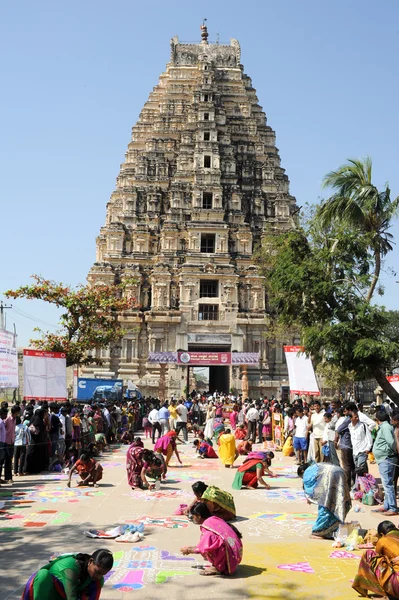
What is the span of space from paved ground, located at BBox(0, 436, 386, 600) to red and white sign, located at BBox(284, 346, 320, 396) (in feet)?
13.7

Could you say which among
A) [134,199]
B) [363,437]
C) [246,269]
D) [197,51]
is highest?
[197,51]

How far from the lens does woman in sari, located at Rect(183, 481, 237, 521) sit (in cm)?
877

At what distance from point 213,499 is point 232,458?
724cm

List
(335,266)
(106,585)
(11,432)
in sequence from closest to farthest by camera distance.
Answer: (106,585) → (11,432) → (335,266)

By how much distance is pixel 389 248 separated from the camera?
19.5 metres

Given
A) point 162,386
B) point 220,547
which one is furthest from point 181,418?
point 162,386

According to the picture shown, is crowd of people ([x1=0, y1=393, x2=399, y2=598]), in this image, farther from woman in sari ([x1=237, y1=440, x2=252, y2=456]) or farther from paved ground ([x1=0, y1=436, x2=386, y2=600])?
paved ground ([x1=0, y1=436, x2=386, y2=600])

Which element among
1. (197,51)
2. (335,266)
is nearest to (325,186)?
(335,266)

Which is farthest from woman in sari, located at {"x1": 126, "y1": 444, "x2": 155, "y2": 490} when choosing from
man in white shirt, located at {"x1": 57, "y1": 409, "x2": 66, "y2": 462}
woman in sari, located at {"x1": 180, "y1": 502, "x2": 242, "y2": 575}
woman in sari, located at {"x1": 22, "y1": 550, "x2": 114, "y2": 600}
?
woman in sari, located at {"x1": 22, "y1": 550, "x2": 114, "y2": 600}

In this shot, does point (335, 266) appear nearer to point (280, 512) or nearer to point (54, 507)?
point (280, 512)

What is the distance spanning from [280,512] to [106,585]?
4.50m

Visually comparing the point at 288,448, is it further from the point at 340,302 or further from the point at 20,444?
the point at 20,444

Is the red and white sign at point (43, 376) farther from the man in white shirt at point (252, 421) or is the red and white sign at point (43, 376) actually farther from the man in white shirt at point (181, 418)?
the man in white shirt at point (252, 421)

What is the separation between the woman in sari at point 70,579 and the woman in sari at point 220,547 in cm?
193
